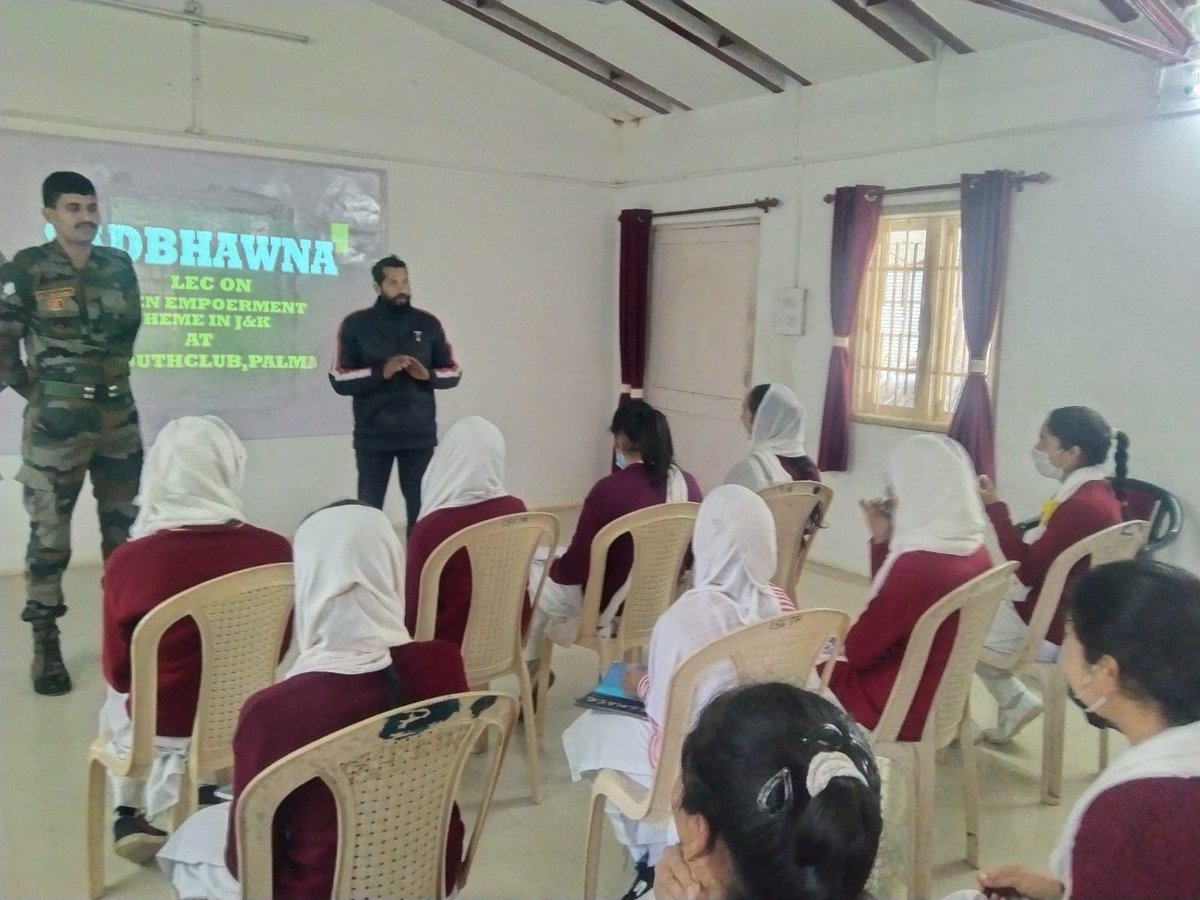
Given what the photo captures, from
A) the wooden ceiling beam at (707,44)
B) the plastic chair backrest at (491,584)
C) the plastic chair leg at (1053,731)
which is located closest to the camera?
the plastic chair backrest at (491,584)

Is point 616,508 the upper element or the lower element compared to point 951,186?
lower

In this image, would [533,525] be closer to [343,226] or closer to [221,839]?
[221,839]

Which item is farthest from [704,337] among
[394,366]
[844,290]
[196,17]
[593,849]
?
[593,849]

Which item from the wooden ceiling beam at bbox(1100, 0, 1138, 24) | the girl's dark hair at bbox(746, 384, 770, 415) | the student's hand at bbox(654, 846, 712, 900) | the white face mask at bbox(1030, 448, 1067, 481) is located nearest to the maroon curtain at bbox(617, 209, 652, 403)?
the girl's dark hair at bbox(746, 384, 770, 415)

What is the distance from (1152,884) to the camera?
1.07m

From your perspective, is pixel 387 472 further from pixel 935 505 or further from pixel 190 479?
pixel 935 505

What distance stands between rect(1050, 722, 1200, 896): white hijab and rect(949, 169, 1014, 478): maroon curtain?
326 centimetres

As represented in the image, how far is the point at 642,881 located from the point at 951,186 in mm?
3600

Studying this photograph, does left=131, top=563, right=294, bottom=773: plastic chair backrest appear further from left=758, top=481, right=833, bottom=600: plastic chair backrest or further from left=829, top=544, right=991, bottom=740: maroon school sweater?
left=758, top=481, right=833, bottom=600: plastic chair backrest

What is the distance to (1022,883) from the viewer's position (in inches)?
49.4

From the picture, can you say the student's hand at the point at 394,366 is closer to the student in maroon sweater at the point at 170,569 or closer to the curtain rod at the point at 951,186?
the student in maroon sweater at the point at 170,569

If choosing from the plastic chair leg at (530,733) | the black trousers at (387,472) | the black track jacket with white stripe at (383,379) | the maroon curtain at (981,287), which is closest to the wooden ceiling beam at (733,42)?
the maroon curtain at (981,287)

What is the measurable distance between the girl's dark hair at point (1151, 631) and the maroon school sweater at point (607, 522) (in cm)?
154

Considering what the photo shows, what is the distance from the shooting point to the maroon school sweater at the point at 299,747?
133cm
